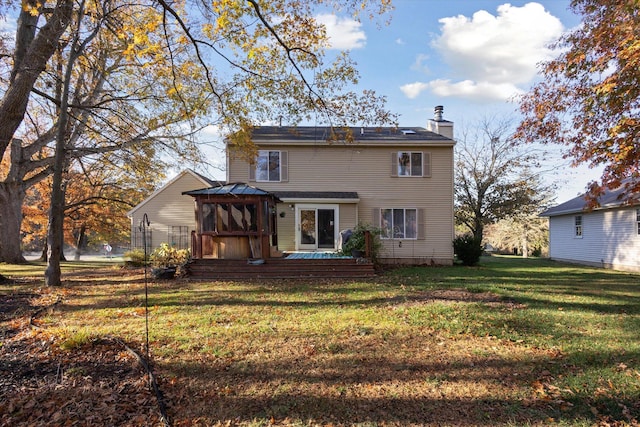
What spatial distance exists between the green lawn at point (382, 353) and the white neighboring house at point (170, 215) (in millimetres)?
9155

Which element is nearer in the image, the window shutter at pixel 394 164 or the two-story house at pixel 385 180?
the two-story house at pixel 385 180

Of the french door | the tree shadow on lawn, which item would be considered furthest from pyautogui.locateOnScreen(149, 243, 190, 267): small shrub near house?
the tree shadow on lawn

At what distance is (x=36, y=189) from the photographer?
991 inches

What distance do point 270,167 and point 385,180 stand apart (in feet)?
17.0

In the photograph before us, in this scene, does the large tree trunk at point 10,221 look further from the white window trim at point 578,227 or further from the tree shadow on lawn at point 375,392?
the white window trim at point 578,227

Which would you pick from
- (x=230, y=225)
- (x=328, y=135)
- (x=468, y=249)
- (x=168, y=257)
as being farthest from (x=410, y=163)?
(x=168, y=257)

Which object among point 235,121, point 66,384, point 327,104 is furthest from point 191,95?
point 66,384

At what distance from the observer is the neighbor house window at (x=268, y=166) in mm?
15648

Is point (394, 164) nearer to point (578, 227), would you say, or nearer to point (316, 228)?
point (316, 228)

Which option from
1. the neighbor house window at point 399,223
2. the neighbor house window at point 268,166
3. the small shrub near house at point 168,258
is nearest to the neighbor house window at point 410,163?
the neighbor house window at point 399,223

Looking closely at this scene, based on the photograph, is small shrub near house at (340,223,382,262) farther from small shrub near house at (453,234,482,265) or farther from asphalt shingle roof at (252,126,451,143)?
small shrub near house at (453,234,482,265)

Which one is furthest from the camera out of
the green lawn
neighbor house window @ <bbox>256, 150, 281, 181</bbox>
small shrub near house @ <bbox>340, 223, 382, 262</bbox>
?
neighbor house window @ <bbox>256, 150, 281, 181</bbox>

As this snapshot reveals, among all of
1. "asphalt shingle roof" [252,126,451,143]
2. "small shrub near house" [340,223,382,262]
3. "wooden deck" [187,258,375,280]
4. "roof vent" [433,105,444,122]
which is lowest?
"wooden deck" [187,258,375,280]

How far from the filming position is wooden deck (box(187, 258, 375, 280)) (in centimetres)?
1144
